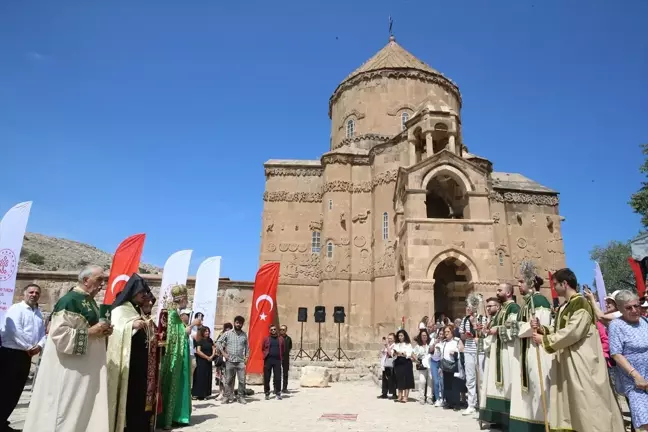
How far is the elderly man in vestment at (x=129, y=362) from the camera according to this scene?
16.0 ft

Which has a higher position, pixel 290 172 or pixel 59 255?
pixel 290 172

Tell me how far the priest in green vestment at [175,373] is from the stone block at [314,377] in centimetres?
634

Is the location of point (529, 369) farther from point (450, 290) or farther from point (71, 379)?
point (450, 290)

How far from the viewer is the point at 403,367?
9.56 meters

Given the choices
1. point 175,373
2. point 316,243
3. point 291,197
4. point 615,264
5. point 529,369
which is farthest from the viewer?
point 615,264

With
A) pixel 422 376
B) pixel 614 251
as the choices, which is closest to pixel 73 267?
pixel 422 376

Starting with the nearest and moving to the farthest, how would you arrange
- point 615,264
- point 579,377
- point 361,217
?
1. point 579,377
2. point 361,217
3. point 615,264

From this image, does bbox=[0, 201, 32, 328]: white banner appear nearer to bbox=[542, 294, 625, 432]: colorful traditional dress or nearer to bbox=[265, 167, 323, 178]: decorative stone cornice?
bbox=[542, 294, 625, 432]: colorful traditional dress

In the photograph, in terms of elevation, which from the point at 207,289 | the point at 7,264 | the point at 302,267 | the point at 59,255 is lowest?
the point at 7,264

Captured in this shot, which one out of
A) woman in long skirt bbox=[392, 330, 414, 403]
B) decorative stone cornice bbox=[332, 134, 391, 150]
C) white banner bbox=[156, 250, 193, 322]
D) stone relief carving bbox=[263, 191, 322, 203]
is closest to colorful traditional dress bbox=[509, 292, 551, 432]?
woman in long skirt bbox=[392, 330, 414, 403]

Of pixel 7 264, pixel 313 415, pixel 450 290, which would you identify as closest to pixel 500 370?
pixel 313 415

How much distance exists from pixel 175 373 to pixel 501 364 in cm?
491

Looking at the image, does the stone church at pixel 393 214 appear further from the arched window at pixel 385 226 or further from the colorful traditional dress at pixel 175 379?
the colorful traditional dress at pixel 175 379

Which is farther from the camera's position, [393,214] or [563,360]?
[393,214]
